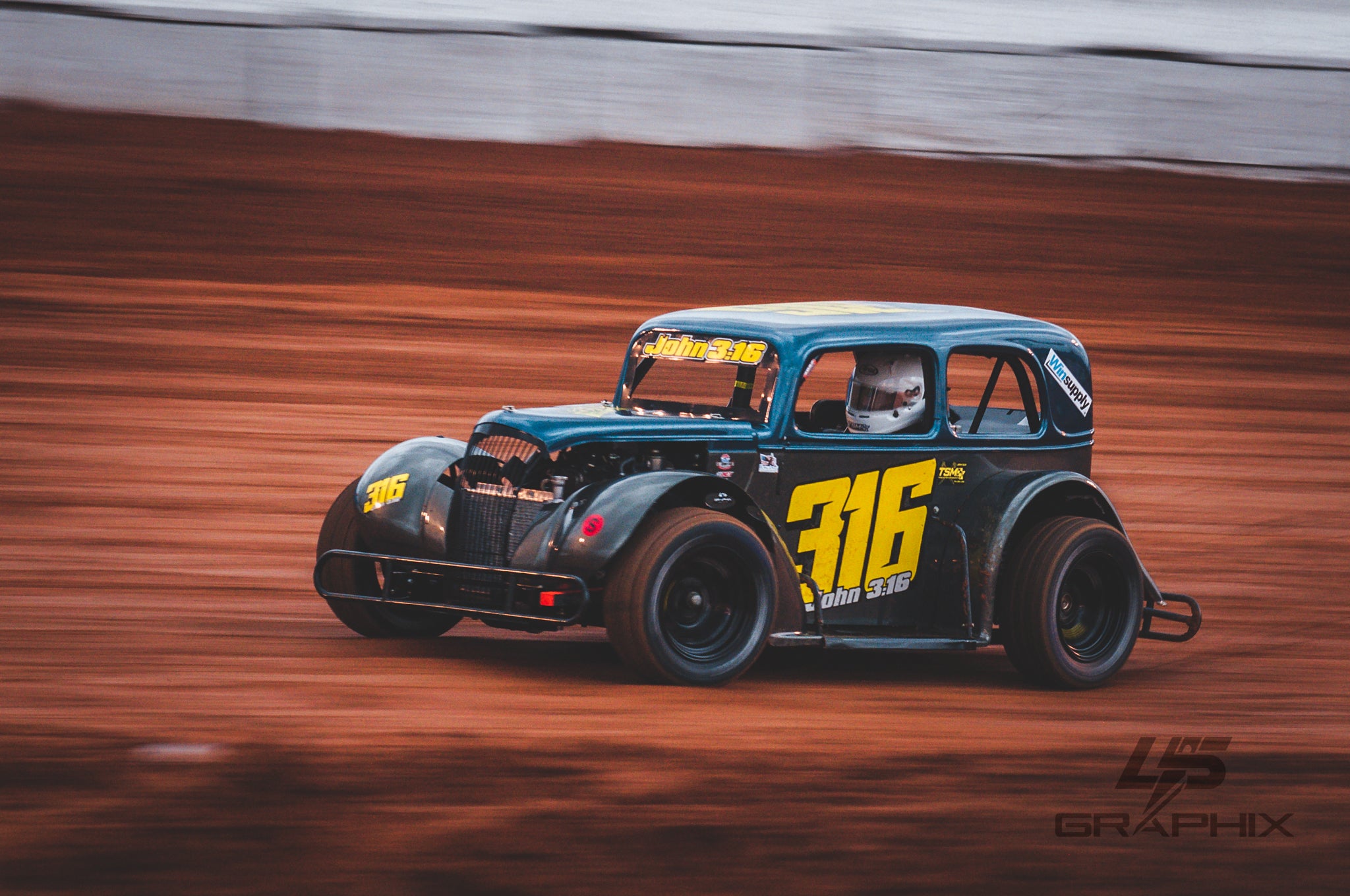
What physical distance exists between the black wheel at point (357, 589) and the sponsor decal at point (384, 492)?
12 centimetres

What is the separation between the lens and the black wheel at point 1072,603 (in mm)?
8248

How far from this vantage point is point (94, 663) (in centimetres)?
801

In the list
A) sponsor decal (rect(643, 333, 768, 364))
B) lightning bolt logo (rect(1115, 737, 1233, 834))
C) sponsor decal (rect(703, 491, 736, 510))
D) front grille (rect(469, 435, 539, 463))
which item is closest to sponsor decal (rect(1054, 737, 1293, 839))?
lightning bolt logo (rect(1115, 737, 1233, 834))

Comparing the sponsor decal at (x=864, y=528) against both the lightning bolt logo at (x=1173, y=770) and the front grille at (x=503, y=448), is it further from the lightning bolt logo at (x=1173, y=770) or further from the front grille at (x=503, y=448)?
the lightning bolt logo at (x=1173, y=770)

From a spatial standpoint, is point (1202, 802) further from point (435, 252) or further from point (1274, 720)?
point (435, 252)

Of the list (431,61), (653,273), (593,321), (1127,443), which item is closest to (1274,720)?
(1127,443)

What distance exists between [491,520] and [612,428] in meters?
0.67

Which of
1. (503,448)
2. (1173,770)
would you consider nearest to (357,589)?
(503,448)

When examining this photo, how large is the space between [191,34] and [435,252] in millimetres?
4575

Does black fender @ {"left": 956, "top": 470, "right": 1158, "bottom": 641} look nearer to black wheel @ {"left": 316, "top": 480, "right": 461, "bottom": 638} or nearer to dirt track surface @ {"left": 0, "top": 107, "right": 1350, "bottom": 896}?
dirt track surface @ {"left": 0, "top": 107, "right": 1350, "bottom": 896}

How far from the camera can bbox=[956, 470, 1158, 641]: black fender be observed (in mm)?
8258

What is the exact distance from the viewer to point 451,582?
7953 mm

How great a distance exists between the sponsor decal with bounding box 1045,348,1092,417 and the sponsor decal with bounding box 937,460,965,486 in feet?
2.56

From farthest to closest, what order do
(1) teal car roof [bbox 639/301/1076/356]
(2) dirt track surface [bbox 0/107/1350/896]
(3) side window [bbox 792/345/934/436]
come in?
(3) side window [bbox 792/345/934/436]
(1) teal car roof [bbox 639/301/1076/356]
(2) dirt track surface [bbox 0/107/1350/896]
